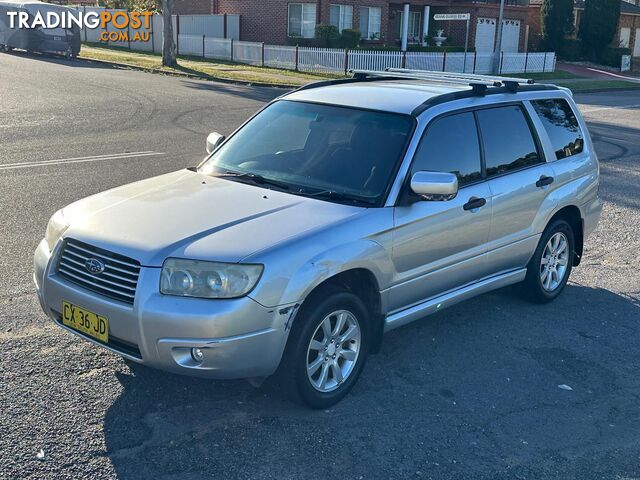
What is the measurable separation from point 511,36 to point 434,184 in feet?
143

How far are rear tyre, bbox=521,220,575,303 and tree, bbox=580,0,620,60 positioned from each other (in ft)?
145

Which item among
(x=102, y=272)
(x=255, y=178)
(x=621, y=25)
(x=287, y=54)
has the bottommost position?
(x=102, y=272)

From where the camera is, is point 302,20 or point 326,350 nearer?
point 326,350

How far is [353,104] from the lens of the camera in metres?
5.41

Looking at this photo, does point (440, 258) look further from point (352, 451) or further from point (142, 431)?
point (142, 431)

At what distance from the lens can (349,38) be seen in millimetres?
35125

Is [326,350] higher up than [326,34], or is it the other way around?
[326,34]

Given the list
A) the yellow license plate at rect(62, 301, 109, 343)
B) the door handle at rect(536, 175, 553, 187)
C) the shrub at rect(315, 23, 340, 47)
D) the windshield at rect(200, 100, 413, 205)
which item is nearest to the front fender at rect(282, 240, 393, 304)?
the windshield at rect(200, 100, 413, 205)

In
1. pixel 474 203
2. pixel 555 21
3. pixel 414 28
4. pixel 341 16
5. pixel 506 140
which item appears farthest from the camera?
pixel 555 21

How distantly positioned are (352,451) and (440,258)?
5.37 ft

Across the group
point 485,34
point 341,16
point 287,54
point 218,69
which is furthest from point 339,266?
point 485,34

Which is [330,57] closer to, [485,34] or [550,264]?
[485,34]

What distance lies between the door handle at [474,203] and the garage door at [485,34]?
38961mm

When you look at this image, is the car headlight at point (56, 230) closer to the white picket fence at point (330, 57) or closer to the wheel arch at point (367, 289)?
the wheel arch at point (367, 289)
